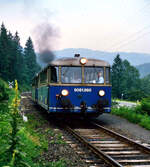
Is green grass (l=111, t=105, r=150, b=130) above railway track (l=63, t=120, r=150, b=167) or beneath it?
above

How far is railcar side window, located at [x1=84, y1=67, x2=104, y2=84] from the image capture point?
1026cm

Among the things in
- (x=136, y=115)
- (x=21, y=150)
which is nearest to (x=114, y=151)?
(x=21, y=150)

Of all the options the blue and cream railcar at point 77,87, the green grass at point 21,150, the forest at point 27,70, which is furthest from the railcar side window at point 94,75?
the forest at point 27,70

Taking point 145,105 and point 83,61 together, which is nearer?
point 83,61

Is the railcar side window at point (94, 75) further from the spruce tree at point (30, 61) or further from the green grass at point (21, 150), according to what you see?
the spruce tree at point (30, 61)

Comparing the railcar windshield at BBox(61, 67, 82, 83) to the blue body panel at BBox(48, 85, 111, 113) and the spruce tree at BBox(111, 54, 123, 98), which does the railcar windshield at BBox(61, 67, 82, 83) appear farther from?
the spruce tree at BBox(111, 54, 123, 98)

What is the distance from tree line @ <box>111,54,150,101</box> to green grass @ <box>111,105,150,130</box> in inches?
1372

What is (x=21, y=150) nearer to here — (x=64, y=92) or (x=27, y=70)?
(x=64, y=92)

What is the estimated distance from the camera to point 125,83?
244ft

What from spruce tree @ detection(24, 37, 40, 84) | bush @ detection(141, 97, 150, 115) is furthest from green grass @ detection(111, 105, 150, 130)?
spruce tree @ detection(24, 37, 40, 84)

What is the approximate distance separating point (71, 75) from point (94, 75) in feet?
3.32

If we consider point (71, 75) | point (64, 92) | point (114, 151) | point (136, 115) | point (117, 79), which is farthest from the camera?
point (117, 79)

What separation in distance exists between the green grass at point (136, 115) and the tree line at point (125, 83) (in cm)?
3486

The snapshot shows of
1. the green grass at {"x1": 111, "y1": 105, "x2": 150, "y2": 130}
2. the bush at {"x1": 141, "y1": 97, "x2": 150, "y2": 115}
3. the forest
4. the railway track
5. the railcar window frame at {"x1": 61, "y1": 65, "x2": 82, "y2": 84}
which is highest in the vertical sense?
the forest
